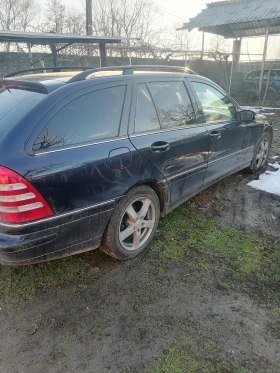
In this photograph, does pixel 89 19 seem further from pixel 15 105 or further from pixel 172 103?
pixel 15 105

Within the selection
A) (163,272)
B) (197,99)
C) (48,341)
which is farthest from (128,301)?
(197,99)

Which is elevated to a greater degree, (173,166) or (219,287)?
(173,166)

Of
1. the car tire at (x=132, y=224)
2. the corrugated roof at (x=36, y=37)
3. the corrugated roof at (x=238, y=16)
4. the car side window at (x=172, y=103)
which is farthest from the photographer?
the corrugated roof at (x=238, y=16)

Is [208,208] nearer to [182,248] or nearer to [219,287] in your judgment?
[182,248]

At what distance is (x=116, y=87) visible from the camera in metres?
2.54

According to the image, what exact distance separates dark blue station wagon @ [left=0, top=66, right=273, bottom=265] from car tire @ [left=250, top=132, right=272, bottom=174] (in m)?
1.64

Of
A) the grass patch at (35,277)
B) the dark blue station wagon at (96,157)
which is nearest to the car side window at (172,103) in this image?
the dark blue station wagon at (96,157)

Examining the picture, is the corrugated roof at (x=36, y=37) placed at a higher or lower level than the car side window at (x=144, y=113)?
higher

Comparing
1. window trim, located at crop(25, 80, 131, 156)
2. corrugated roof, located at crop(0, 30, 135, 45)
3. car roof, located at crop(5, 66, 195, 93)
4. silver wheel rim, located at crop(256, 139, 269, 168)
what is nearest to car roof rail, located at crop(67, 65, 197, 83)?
car roof, located at crop(5, 66, 195, 93)

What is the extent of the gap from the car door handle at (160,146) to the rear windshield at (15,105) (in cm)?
104

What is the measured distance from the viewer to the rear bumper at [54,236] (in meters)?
2.02

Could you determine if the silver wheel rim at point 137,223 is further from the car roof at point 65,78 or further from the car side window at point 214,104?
the car side window at point 214,104

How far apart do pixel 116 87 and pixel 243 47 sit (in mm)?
21054

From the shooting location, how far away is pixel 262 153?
5027mm
